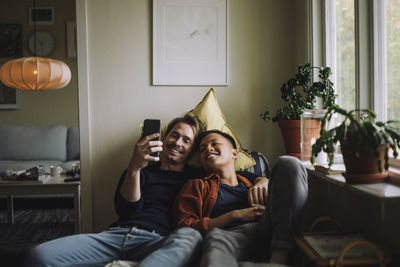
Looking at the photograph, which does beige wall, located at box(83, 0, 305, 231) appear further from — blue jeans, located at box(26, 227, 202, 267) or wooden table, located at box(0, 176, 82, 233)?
blue jeans, located at box(26, 227, 202, 267)

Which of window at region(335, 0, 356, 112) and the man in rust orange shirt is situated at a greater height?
window at region(335, 0, 356, 112)

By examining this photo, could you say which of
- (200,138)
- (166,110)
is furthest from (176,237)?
(166,110)

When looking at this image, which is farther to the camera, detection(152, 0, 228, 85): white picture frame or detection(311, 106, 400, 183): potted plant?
detection(152, 0, 228, 85): white picture frame

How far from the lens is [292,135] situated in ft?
6.90

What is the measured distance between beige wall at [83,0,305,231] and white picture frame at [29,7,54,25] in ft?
10.3

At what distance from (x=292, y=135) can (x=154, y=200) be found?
0.86m

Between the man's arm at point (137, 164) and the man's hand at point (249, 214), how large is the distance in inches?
17.5

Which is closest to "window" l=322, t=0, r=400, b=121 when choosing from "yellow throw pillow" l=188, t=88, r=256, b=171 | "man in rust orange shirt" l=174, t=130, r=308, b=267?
"man in rust orange shirt" l=174, t=130, r=308, b=267

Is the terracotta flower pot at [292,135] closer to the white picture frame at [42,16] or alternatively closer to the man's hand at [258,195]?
the man's hand at [258,195]

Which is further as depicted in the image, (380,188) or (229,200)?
(229,200)

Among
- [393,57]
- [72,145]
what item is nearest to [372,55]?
[393,57]

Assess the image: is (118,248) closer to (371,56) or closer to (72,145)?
(371,56)

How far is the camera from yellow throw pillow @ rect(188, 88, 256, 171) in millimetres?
2084

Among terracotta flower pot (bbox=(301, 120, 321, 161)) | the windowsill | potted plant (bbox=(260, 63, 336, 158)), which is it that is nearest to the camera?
the windowsill
